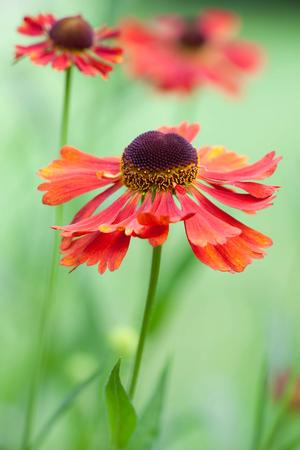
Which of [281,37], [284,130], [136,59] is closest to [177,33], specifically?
[136,59]

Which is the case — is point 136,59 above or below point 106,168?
above

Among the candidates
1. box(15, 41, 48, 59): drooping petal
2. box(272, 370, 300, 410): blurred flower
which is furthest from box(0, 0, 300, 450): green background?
box(15, 41, 48, 59): drooping petal

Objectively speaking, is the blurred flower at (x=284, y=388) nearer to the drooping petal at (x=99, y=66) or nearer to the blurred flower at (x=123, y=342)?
the blurred flower at (x=123, y=342)

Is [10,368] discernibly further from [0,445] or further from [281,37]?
[281,37]

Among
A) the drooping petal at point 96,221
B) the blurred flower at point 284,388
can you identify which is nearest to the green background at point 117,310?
the blurred flower at point 284,388

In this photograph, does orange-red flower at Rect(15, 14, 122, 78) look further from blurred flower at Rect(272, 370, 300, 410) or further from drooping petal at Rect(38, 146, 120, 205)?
blurred flower at Rect(272, 370, 300, 410)

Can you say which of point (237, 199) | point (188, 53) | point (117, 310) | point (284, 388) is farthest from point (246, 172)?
point (117, 310)
